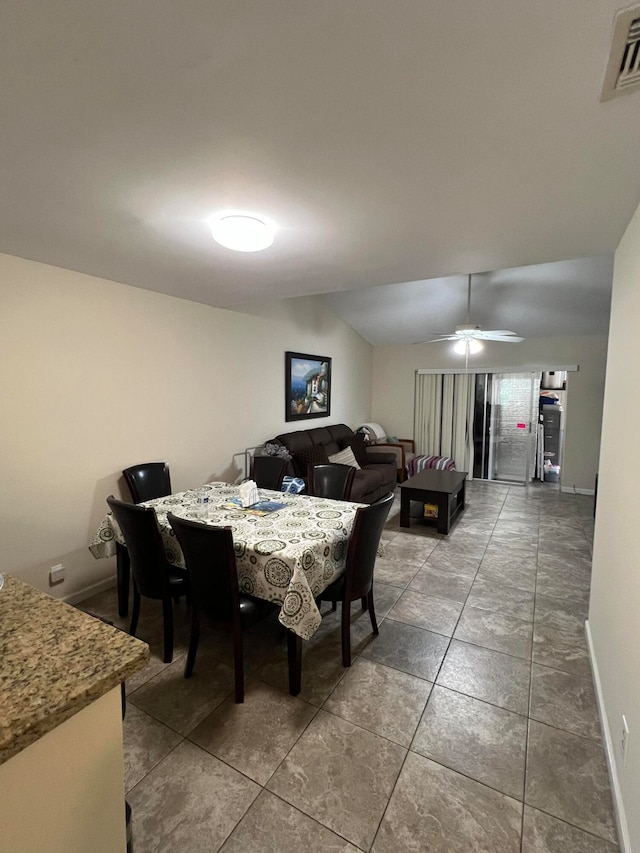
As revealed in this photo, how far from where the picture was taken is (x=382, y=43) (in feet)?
3.01

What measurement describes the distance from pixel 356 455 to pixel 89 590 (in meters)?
3.67

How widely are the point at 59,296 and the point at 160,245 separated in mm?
949

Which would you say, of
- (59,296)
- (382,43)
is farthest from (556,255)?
(59,296)

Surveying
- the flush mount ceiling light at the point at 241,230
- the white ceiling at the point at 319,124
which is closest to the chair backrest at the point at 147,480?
the white ceiling at the point at 319,124

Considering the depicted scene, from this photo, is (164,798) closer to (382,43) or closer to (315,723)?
(315,723)

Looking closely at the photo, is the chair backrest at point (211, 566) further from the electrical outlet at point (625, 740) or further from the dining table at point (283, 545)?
the electrical outlet at point (625, 740)

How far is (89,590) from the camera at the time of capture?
9.71 ft

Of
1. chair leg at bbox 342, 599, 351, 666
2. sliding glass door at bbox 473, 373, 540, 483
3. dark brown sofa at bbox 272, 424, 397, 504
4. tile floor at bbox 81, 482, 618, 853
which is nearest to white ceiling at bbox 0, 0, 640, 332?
chair leg at bbox 342, 599, 351, 666

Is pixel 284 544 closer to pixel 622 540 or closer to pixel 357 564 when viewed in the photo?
pixel 357 564

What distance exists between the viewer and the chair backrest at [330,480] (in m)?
3.24

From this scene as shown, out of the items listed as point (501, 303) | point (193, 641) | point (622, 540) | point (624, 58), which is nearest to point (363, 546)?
point (193, 641)

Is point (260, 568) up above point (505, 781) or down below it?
above

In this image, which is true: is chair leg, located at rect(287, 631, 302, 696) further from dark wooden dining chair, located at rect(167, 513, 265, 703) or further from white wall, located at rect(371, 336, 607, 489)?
white wall, located at rect(371, 336, 607, 489)

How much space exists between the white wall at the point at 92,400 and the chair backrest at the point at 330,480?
4.03 ft
